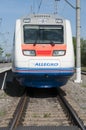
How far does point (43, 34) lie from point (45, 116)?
18.4ft

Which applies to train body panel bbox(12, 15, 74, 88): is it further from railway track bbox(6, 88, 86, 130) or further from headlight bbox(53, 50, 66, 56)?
railway track bbox(6, 88, 86, 130)

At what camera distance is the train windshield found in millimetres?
15453

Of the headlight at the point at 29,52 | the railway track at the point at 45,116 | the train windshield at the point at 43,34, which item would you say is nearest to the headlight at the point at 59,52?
the train windshield at the point at 43,34

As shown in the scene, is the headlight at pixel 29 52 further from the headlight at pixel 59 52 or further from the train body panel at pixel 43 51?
the headlight at pixel 59 52

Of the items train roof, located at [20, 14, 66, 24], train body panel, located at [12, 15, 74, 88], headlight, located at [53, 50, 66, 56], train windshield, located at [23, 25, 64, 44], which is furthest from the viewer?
train roof, located at [20, 14, 66, 24]

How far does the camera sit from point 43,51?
49.2 ft

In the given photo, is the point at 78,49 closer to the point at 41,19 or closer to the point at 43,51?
the point at 41,19

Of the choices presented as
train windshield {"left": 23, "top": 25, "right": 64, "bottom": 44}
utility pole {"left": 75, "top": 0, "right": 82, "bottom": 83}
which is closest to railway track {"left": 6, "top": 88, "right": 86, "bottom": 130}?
train windshield {"left": 23, "top": 25, "right": 64, "bottom": 44}

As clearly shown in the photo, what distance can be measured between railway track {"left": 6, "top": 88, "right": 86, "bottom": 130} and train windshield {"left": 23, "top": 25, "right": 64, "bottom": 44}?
251 cm

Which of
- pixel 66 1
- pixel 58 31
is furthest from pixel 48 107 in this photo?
pixel 66 1

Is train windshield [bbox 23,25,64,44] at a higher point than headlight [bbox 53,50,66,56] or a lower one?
higher

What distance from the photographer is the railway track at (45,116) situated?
913cm

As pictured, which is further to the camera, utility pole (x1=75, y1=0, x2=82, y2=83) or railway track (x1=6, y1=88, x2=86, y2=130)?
utility pole (x1=75, y1=0, x2=82, y2=83)

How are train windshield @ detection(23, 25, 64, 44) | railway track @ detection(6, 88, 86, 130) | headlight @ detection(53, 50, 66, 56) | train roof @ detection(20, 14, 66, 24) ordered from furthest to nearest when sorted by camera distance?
1. train roof @ detection(20, 14, 66, 24)
2. train windshield @ detection(23, 25, 64, 44)
3. headlight @ detection(53, 50, 66, 56)
4. railway track @ detection(6, 88, 86, 130)
